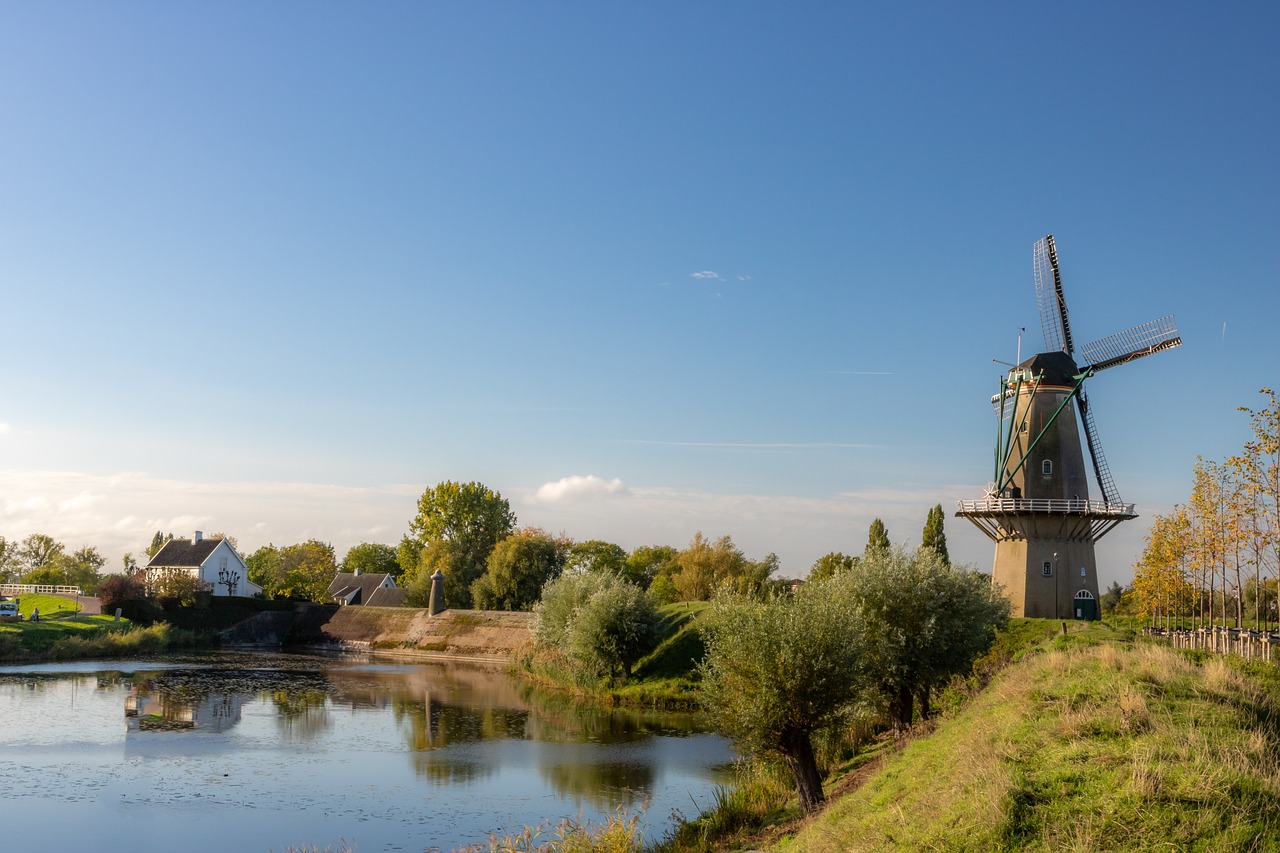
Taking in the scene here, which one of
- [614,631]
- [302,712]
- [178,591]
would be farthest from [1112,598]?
[178,591]

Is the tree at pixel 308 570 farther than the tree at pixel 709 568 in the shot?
Yes

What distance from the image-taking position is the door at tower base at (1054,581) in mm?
41594

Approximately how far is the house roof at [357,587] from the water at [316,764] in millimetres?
46770

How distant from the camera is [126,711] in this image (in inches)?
1344

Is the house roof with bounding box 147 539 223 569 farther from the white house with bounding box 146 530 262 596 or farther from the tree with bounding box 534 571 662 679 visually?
the tree with bounding box 534 571 662 679

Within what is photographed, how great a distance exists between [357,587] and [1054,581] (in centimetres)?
6972

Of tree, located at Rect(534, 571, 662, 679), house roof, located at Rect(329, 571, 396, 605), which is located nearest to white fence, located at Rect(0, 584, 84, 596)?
house roof, located at Rect(329, 571, 396, 605)

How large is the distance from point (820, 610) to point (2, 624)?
52.4 meters

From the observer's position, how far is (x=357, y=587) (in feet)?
304

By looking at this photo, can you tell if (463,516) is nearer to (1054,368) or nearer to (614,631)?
(614,631)

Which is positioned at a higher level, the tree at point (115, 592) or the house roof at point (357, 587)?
the tree at point (115, 592)

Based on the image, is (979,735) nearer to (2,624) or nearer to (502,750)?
(502,750)

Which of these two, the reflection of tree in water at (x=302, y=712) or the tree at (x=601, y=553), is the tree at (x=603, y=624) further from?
the tree at (x=601, y=553)

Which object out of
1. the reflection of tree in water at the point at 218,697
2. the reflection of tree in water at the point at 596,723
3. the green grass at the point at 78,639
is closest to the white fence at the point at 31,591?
the green grass at the point at 78,639
